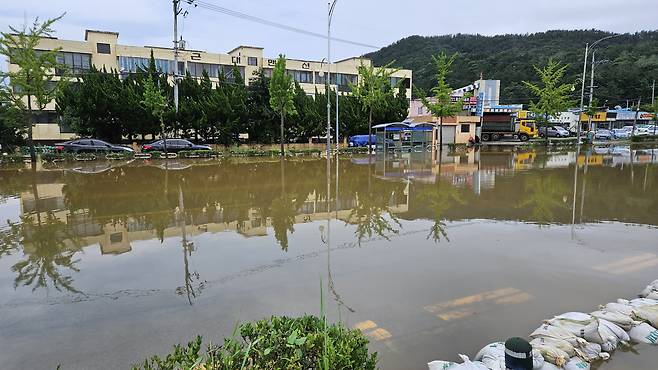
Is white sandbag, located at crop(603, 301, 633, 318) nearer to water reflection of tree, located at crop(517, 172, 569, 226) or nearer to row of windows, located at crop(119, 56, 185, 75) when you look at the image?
water reflection of tree, located at crop(517, 172, 569, 226)

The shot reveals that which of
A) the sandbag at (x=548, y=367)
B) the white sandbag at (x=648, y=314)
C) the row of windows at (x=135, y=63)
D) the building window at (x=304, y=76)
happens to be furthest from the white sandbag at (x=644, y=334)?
the building window at (x=304, y=76)

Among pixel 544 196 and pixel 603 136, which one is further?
pixel 603 136

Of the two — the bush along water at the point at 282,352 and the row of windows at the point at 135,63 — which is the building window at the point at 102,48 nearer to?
the row of windows at the point at 135,63

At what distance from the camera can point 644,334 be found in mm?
4816

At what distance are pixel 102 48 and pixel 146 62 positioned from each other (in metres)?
4.52

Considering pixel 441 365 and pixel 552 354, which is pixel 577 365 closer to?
pixel 552 354

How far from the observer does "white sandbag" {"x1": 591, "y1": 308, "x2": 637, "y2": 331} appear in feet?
16.2

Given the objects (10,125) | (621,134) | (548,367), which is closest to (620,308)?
(548,367)

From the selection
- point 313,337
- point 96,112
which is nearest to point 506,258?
point 313,337

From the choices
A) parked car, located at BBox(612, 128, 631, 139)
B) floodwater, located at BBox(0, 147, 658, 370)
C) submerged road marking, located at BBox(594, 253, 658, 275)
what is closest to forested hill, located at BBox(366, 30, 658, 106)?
parked car, located at BBox(612, 128, 631, 139)

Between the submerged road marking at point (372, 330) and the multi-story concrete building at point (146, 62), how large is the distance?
34.4 m

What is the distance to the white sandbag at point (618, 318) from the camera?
4.93 metres

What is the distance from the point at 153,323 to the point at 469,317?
3.96m

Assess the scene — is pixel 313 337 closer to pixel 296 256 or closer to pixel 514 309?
pixel 514 309
